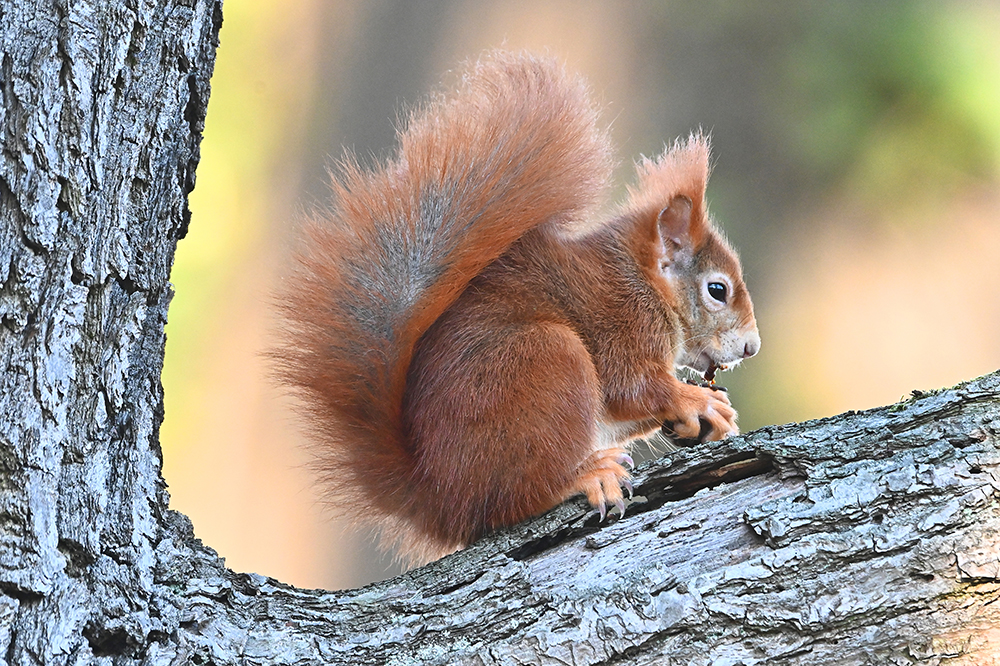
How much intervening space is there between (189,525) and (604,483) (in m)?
0.54

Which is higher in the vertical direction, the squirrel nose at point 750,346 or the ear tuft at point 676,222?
the ear tuft at point 676,222

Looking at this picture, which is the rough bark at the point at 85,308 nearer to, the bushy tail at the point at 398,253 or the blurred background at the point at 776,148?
the bushy tail at the point at 398,253

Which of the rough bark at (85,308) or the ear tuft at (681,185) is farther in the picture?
the ear tuft at (681,185)

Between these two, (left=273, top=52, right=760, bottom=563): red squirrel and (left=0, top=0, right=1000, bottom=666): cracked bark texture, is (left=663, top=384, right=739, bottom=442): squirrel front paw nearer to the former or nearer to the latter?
(left=273, top=52, right=760, bottom=563): red squirrel

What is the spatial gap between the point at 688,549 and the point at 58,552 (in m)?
0.71

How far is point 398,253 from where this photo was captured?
1.33m

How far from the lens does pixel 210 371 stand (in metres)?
3.61

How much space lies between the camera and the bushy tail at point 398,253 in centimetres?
133

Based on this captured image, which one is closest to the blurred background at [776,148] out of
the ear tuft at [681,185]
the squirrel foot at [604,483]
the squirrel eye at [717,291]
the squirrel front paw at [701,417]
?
the ear tuft at [681,185]

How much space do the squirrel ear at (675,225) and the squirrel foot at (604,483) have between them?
61 cm

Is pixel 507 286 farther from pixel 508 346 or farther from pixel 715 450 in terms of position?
pixel 715 450

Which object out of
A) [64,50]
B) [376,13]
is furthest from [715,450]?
[376,13]

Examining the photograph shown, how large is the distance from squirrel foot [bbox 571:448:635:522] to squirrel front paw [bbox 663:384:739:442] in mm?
279

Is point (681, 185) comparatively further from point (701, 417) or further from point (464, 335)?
point (464, 335)
